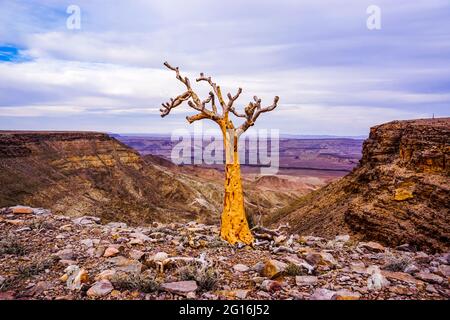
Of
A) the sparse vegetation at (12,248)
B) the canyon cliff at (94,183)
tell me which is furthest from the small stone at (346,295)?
the canyon cliff at (94,183)

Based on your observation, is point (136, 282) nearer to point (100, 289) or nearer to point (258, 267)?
point (100, 289)

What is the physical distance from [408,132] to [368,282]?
10.4 metres

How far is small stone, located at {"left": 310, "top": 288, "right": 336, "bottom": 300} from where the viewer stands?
5.03m

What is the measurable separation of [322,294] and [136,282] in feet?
8.52

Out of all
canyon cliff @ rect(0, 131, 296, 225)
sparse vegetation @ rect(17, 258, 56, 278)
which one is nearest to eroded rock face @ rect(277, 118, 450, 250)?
sparse vegetation @ rect(17, 258, 56, 278)

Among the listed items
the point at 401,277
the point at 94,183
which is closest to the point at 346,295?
the point at 401,277

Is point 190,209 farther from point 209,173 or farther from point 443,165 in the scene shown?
point 209,173

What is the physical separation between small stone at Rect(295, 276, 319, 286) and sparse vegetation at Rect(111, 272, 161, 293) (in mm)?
2058

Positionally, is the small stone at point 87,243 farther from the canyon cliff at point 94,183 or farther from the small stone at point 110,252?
the canyon cliff at point 94,183

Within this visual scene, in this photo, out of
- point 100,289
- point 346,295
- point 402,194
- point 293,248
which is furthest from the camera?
point 402,194

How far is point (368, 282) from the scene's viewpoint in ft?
17.9

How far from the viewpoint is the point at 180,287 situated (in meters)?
5.40

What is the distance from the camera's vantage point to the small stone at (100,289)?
5312 mm

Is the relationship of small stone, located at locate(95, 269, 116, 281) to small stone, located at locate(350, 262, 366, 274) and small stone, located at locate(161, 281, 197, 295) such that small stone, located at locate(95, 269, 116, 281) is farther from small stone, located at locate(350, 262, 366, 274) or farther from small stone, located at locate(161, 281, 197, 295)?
small stone, located at locate(350, 262, 366, 274)
